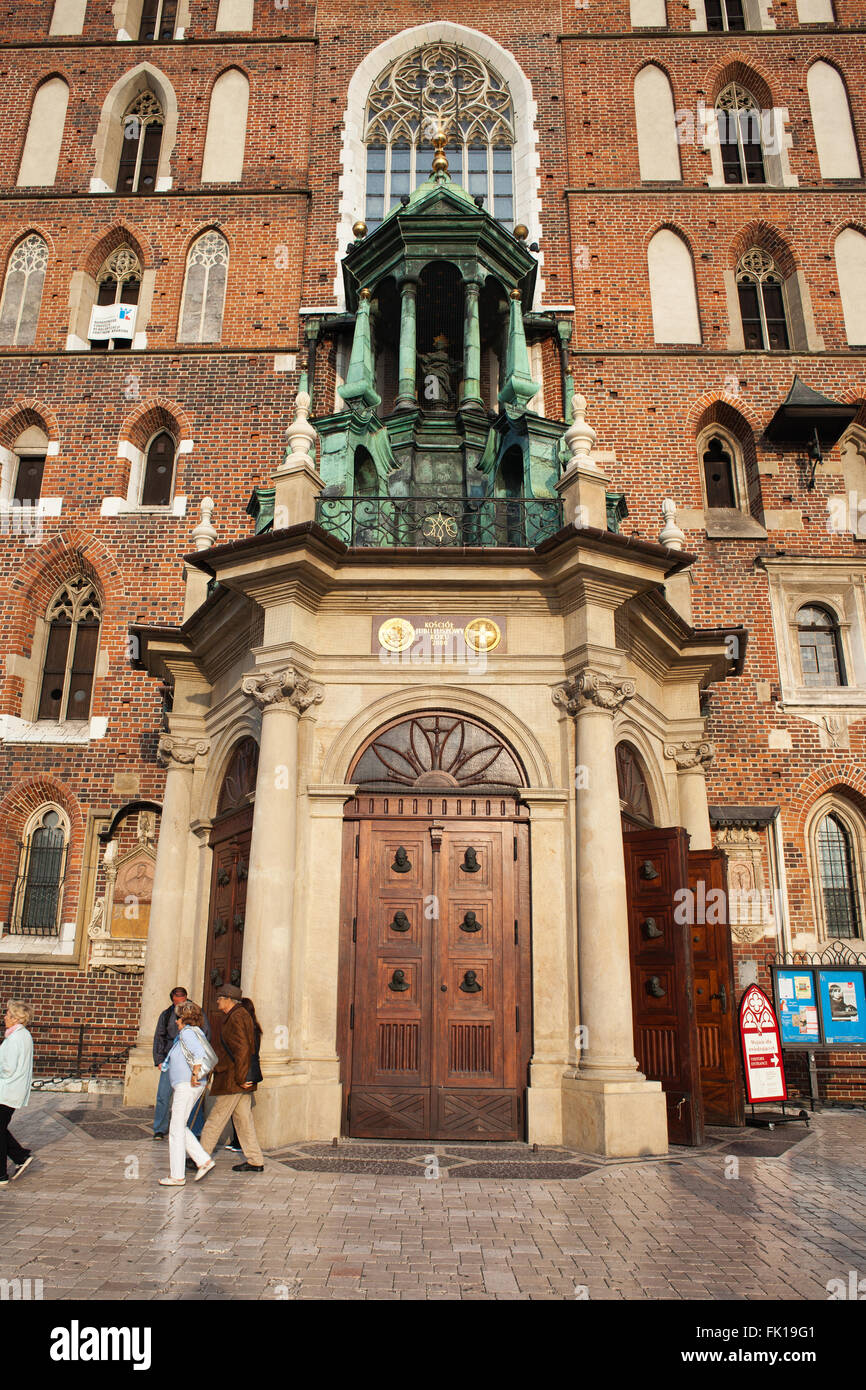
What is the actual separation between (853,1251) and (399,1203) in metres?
3.10

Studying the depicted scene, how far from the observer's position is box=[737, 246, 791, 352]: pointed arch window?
62.6 ft

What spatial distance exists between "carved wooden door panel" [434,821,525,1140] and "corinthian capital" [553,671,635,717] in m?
1.53

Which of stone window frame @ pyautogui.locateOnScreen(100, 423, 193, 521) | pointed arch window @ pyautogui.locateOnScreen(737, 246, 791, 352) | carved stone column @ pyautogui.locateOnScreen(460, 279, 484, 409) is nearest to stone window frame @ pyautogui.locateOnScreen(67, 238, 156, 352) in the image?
stone window frame @ pyautogui.locateOnScreen(100, 423, 193, 521)

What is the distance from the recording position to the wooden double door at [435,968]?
10148 millimetres

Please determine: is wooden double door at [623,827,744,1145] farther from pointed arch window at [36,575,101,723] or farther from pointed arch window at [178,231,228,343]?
pointed arch window at [178,231,228,343]

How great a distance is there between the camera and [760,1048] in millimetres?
11766

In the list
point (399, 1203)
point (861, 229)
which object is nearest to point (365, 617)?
point (399, 1203)

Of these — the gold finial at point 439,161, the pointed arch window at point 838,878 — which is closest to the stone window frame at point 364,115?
the gold finial at point 439,161

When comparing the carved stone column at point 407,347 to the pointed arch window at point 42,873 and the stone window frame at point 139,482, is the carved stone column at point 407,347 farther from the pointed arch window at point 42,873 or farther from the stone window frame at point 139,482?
the pointed arch window at point 42,873

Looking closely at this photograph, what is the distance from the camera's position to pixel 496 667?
1136 cm

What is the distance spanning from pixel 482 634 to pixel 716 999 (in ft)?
17.0

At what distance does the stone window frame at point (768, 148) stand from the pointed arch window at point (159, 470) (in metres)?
12.1

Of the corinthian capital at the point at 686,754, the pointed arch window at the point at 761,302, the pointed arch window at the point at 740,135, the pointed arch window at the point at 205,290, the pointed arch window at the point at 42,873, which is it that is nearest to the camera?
the corinthian capital at the point at 686,754

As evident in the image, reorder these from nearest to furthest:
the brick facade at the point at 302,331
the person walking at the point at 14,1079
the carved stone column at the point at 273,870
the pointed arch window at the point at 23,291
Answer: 1. the person walking at the point at 14,1079
2. the carved stone column at the point at 273,870
3. the brick facade at the point at 302,331
4. the pointed arch window at the point at 23,291
